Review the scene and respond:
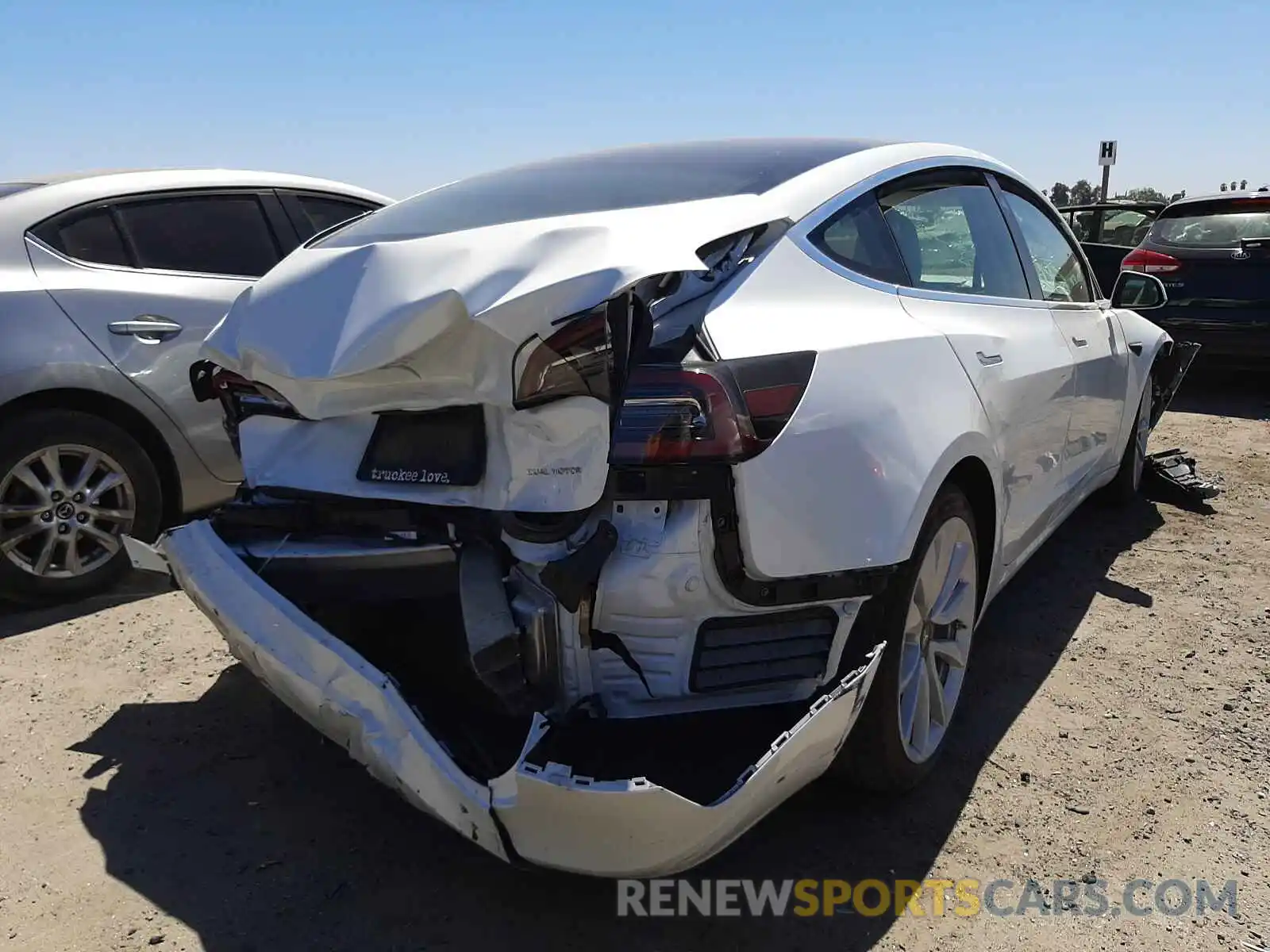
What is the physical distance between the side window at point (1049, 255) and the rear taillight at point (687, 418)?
2.19m

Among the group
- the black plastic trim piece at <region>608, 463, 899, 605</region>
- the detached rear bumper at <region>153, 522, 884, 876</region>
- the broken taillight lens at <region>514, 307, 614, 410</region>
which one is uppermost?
the broken taillight lens at <region>514, 307, 614, 410</region>

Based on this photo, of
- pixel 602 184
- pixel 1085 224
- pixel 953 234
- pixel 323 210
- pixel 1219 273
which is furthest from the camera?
pixel 1085 224

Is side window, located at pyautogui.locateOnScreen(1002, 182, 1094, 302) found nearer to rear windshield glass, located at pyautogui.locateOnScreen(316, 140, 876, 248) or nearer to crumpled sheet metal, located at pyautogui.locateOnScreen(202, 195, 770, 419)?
rear windshield glass, located at pyautogui.locateOnScreen(316, 140, 876, 248)

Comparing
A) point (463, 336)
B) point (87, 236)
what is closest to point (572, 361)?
point (463, 336)

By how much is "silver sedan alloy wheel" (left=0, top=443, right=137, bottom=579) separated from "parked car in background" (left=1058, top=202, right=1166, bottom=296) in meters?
8.50

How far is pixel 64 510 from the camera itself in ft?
13.4

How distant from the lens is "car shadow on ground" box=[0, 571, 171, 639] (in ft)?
13.0

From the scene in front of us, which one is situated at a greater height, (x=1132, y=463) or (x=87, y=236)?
(x=87, y=236)

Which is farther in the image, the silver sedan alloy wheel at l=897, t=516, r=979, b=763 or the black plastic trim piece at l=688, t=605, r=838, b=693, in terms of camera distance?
the silver sedan alloy wheel at l=897, t=516, r=979, b=763

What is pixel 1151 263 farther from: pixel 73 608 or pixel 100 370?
pixel 73 608

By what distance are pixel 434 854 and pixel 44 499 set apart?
8.30 ft

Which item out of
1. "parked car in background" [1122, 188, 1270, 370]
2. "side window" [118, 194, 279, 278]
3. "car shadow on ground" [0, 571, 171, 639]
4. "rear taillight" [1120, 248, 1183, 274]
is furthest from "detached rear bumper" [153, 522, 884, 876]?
"rear taillight" [1120, 248, 1183, 274]

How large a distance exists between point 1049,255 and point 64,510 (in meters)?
4.11

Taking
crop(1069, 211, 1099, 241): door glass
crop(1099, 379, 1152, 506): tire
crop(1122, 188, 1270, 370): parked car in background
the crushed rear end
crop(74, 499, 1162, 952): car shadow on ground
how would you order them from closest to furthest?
the crushed rear end → crop(74, 499, 1162, 952): car shadow on ground → crop(1099, 379, 1152, 506): tire → crop(1122, 188, 1270, 370): parked car in background → crop(1069, 211, 1099, 241): door glass
